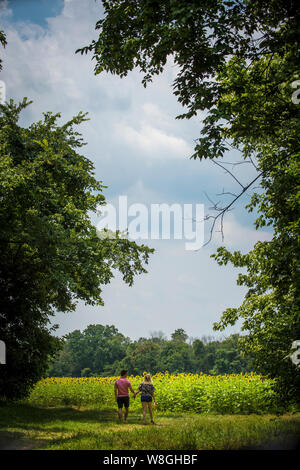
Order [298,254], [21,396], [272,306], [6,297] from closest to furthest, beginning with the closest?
[298,254]
[272,306]
[6,297]
[21,396]

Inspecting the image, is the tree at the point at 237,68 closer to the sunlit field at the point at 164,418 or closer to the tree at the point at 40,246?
the sunlit field at the point at 164,418

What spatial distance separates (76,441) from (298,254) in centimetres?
600

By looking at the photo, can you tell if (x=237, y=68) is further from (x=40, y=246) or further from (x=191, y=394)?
(x=191, y=394)

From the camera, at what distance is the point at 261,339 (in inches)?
348

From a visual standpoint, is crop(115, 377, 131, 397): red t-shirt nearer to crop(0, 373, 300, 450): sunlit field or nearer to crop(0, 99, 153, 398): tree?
crop(0, 373, 300, 450): sunlit field

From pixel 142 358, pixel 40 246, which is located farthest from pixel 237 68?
pixel 142 358

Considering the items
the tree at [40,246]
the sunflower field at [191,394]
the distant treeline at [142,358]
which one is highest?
the tree at [40,246]

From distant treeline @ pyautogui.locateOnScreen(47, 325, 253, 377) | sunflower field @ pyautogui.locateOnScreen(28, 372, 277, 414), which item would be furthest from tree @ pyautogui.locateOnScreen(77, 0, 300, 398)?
distant treeline @ pyautogui.locateOnScreen(47, 325, 253, 377)

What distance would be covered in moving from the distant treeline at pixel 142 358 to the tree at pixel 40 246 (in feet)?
153

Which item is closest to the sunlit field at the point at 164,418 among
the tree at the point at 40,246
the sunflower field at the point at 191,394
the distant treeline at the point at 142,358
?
the sunflower field at the point at 191,394

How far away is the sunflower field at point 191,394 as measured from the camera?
14273 mm
